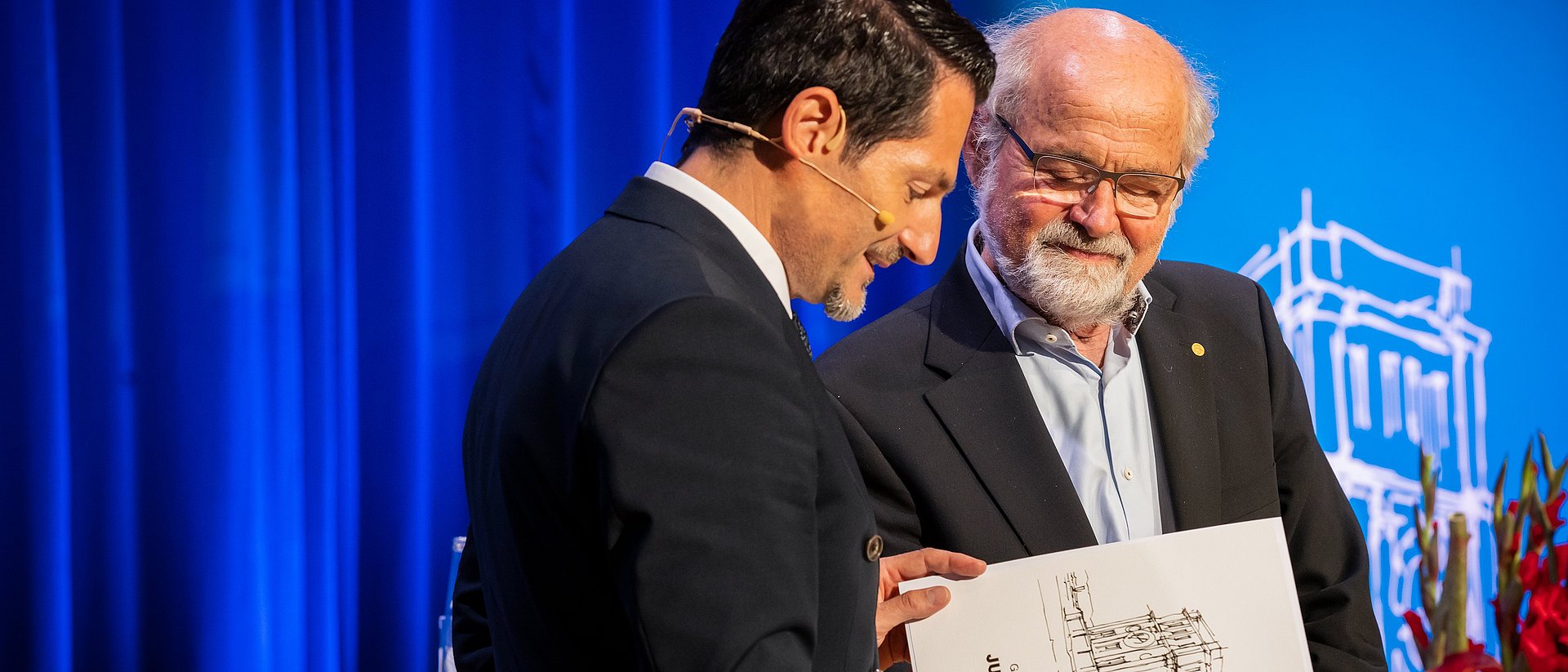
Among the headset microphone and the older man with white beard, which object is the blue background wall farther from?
the headset microphone

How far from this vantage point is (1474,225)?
2480mm

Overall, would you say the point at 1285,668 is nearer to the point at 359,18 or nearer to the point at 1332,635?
the point at 1332,635

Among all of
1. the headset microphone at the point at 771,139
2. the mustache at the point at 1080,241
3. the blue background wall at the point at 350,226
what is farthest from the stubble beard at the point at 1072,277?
the blue background wall at the point at 350,226

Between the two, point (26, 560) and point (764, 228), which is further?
point (26, 560)

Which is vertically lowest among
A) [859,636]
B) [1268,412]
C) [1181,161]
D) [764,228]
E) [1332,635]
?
[1332,635]

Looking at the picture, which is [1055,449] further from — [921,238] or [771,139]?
[771,139]

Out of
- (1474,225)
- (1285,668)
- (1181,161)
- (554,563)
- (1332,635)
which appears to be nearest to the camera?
(554,563)

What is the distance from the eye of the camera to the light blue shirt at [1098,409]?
1621 mm

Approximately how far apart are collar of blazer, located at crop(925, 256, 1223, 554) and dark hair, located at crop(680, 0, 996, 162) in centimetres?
66

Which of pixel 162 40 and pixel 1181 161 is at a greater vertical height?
pixel 162 40

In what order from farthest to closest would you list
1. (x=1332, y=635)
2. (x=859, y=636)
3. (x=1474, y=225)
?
(x=1474, y=225) < (x=1332, y=635) < (x=859, y=636)

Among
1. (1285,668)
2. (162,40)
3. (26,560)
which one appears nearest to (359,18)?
(162,40)

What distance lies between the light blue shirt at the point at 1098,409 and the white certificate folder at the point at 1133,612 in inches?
7.5

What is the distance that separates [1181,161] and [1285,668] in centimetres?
71
